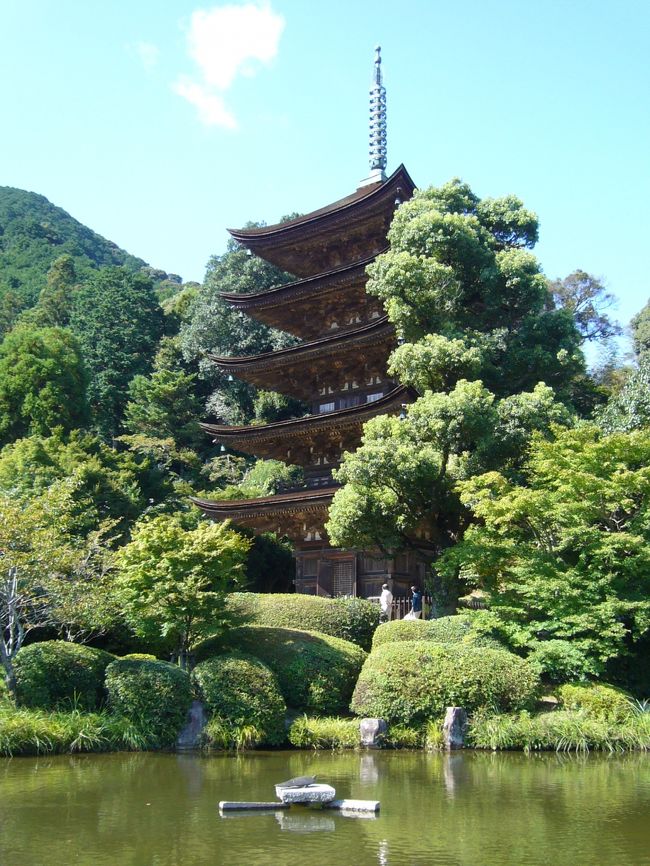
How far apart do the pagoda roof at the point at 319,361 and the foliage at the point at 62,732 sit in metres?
14.0

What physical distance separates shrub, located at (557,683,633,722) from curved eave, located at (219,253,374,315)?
48.9 ft

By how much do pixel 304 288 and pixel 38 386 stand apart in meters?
15.1

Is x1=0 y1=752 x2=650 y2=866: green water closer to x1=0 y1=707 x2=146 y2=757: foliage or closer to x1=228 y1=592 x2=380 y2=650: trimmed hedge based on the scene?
x1=0 y1=707 x2=146 y2=757: foliage

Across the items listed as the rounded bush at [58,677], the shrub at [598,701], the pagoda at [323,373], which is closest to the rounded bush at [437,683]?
the shrub at [598,701]

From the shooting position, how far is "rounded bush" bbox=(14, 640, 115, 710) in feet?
48.5

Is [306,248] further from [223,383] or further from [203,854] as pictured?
[203,854]

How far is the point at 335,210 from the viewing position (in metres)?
27.9

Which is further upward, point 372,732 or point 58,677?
point 58,677

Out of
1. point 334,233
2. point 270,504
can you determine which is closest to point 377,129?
point 334,233

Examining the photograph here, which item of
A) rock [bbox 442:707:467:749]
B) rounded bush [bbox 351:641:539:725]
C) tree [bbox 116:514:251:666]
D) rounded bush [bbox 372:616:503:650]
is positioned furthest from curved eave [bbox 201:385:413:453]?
rock [bbox 442:707:467:749]

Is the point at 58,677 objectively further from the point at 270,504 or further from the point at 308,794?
the point at 270,504

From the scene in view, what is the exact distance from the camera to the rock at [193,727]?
1472 centimetres

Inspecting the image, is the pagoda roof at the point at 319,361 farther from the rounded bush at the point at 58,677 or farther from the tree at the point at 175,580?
the rounded bush at the point at 58,677

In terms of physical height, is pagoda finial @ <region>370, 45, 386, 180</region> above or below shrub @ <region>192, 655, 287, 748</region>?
above
